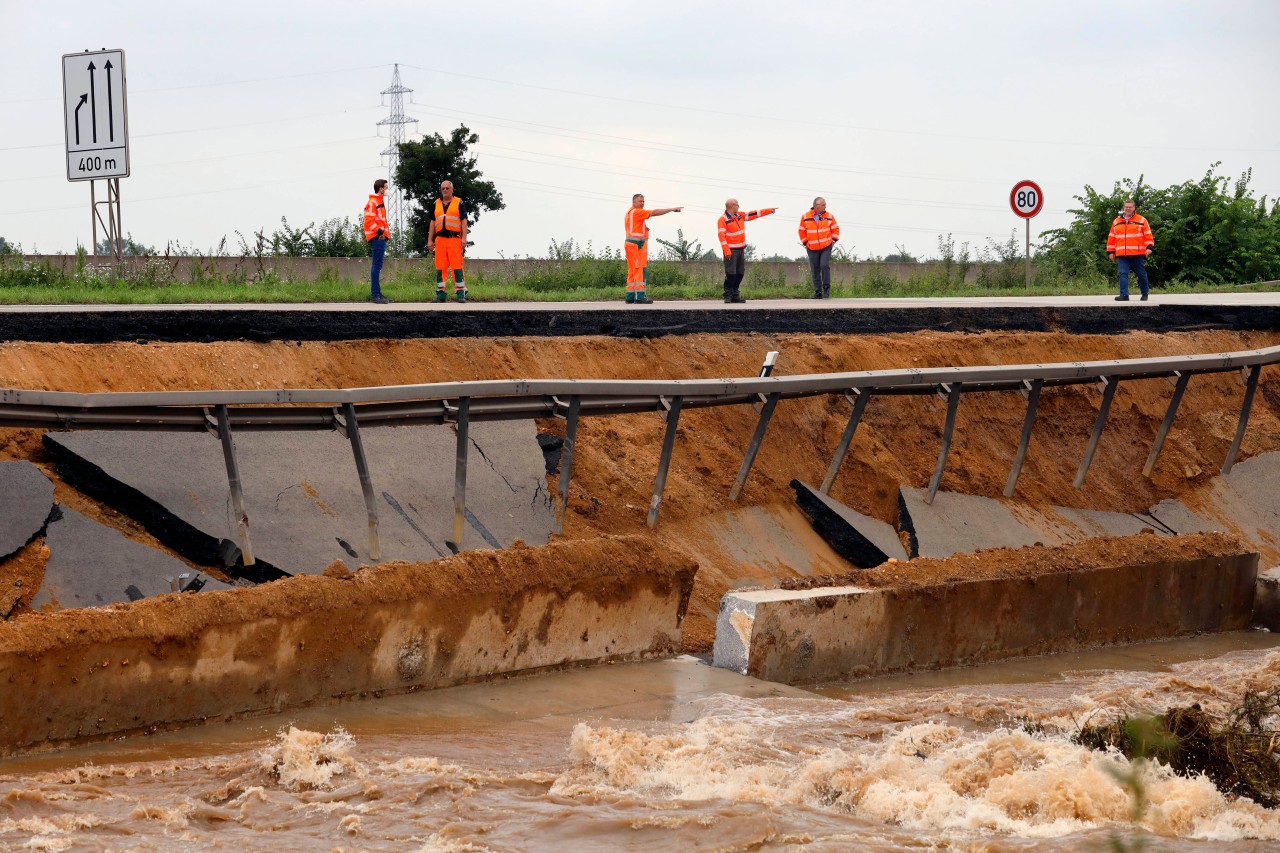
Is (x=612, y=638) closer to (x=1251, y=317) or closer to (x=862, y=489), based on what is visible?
(x=862, y=489)

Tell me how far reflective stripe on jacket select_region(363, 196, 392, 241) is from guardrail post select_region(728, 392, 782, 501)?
865 cm

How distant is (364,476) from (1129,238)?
52.7 ft

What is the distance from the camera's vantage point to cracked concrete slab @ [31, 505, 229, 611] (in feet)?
23.6

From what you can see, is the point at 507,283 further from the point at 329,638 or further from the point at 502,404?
the point at 329,638

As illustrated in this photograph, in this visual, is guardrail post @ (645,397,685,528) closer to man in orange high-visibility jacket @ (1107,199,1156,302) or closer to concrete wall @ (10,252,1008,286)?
man in orange high-visibility jacket @ (1107,199,1156,302)

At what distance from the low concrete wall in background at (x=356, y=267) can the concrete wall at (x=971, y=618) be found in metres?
15.3

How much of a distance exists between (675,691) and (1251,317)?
12.4 meters

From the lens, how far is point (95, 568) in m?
7.39

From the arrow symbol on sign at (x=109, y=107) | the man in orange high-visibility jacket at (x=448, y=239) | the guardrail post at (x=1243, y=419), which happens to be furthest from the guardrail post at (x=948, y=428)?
the arrow symbol on sign at (x=109, y=107)

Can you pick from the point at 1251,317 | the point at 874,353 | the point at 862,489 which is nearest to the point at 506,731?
the point at 862,489

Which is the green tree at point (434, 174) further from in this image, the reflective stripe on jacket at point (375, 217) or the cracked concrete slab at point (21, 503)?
the cracked concrete slab at point (21, 503)

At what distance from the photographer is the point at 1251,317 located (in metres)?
17.2

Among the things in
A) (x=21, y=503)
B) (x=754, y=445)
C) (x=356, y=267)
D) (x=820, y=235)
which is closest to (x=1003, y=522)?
(x=754, y=445)

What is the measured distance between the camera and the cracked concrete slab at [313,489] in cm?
802
